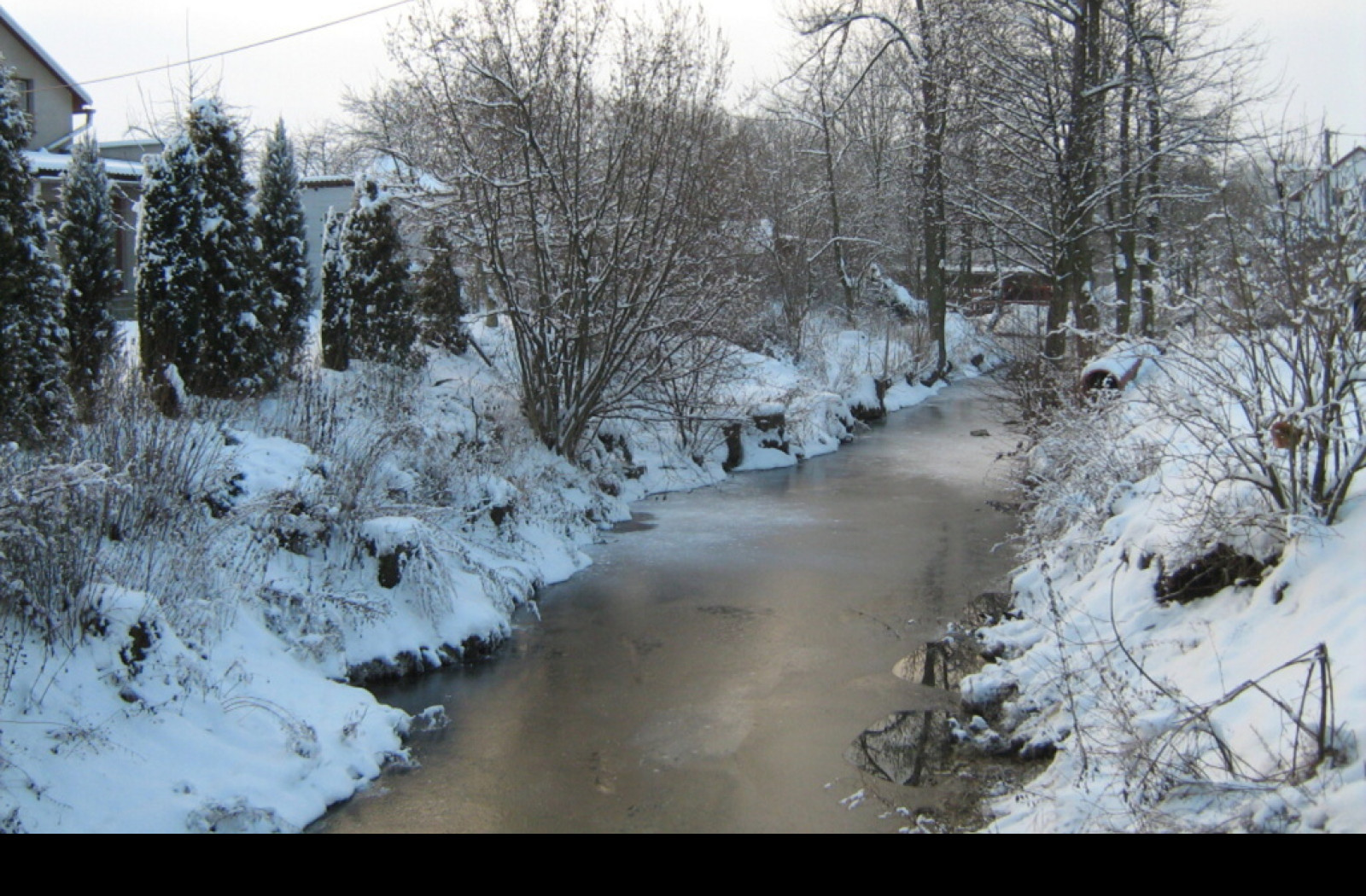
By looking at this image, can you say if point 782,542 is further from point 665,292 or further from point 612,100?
point 612,100

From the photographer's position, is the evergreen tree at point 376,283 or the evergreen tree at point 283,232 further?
the evergreen tree at point 283,232

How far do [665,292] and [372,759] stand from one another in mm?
9089

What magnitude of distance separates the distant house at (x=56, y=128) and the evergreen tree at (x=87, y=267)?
30.1 feet

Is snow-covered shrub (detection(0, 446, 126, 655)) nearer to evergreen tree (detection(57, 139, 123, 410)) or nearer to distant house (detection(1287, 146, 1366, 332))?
evergreen tree (detection(57, 139, 123, 410))

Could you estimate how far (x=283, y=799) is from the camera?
5.60m

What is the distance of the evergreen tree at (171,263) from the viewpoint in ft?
37.4

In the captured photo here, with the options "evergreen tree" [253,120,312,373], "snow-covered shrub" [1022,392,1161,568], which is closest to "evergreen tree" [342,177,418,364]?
"evergreen tree" [253,120,312,373]

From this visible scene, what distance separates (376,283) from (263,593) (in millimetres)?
8071

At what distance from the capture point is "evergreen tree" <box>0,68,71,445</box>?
8.29m

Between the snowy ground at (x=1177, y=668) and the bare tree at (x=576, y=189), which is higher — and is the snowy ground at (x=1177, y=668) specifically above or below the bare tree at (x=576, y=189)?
below

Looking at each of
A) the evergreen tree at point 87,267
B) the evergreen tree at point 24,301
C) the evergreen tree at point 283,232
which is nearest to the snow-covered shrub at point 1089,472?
the evergreen tree at point 24,301

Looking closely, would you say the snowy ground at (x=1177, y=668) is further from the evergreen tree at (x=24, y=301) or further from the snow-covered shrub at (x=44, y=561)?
the evergreen tree at (x=24, y=301)
